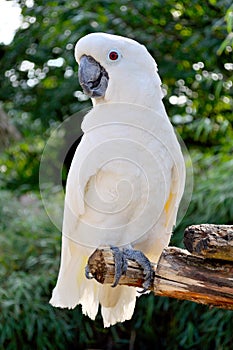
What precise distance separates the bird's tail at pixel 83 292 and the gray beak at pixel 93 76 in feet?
1.45

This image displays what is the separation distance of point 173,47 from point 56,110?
38.3 inches

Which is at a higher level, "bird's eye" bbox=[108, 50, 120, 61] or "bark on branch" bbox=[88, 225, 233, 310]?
"bird's eye" bbox=[108, 50, 120, 61]

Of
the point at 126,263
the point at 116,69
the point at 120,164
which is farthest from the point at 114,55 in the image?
the point at 126,263

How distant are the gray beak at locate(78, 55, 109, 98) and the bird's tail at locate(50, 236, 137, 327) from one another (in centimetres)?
44

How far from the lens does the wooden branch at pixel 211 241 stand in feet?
4.76

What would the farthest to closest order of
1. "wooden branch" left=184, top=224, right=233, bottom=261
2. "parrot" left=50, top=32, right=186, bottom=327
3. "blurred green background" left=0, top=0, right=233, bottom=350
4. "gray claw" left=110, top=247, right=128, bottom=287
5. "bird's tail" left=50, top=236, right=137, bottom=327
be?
"blurred green background" left=0, top=0, right=233, bottom=350
"bird's tail" left=50, top=236, right=137, bottom=327
"parrot" left=50, top=32, right=186, bottom=327
"gray claw" left=110, top=247, right=128, bottom=287
"wooden branch" left=184, top=224, right=233, bottom=261

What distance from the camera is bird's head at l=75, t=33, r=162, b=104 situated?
1782mm

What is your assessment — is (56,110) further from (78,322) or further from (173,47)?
(78,322)

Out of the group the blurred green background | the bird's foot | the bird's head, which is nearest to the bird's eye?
the bird's head

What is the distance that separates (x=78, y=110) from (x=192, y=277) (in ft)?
10.0

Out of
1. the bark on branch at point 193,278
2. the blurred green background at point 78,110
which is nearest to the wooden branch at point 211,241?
the bark on branch at point 193,278

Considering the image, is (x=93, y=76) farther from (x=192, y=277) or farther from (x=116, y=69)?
(x=192, y=277)

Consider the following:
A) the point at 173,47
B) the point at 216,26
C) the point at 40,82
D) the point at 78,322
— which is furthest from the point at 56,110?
the point at 78,322

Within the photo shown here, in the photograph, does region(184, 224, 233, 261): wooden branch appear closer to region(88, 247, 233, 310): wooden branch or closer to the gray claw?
region(88, 247, 233, 310): wooden branch
